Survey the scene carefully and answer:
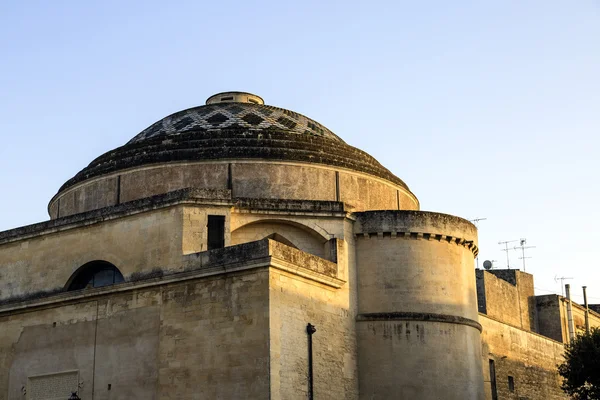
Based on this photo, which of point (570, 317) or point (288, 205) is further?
point (570, 317)

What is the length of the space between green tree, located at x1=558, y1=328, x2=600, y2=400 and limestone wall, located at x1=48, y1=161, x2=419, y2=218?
7211mm

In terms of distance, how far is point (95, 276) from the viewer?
2347 centimetres

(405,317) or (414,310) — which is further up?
(414,310)

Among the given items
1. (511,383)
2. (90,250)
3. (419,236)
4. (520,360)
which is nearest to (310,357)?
(419,236)

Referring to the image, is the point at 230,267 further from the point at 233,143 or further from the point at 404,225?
the point at 233,143

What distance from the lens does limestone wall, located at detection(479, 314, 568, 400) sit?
97.9ft

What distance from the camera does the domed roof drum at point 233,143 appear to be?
25812mm

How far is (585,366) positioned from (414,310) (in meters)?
7.01

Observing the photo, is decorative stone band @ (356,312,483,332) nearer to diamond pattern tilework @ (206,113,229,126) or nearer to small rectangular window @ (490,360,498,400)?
small rectangular window @ (490,360,498,400)

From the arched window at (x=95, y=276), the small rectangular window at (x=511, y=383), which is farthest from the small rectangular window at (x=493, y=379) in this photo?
the arched window at (x=95, y=276)

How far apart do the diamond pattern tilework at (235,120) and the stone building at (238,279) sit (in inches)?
4.3

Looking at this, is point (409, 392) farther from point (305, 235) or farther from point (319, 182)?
point (319, 182)

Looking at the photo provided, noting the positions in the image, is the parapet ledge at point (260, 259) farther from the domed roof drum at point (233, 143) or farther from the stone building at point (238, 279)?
the domed roof drum at point (233, 143)

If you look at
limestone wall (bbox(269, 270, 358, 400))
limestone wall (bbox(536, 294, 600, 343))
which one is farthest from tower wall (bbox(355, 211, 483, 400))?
limestone wall (bbox(536, 294, 600, 343))
